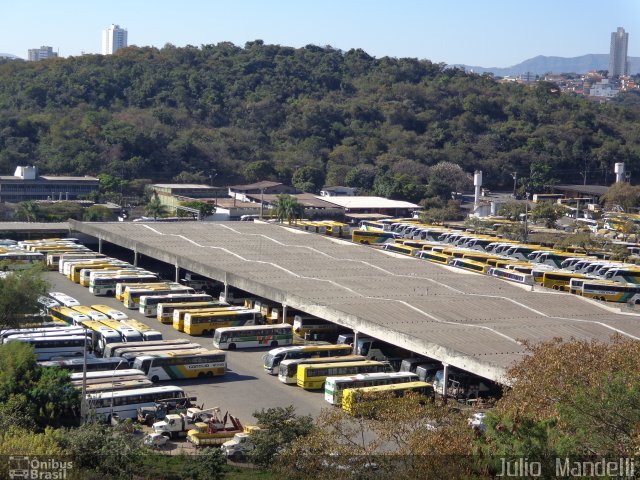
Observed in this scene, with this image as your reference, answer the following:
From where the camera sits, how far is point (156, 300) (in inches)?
656

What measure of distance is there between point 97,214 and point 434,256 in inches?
434

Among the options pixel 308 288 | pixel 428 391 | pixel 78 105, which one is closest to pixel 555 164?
pixel 78 105

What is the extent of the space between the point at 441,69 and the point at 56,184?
3330 centimetres

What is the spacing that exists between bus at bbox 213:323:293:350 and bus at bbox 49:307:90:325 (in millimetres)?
2192

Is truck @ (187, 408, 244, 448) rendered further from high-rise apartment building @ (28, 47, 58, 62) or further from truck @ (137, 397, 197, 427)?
high-rise apartment building @ (28, 47, 58, 62)

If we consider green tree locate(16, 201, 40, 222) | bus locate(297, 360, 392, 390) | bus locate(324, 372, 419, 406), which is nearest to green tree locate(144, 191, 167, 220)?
green tree locate(16, 201, 40, 222)

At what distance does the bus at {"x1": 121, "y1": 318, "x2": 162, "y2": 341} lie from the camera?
47.4 feet

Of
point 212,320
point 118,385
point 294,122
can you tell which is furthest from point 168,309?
point 294,122

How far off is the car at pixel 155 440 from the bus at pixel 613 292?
11.3 metres

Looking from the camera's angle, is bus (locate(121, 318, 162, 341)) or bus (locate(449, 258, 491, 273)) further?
bus (locate(449, 258, 491, 273))

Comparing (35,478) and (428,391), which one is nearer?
(35,478)

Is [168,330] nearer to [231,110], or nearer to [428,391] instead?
[428,391]

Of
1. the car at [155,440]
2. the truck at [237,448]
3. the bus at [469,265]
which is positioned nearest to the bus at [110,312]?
the car at [155,440]

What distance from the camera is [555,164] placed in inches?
1785
